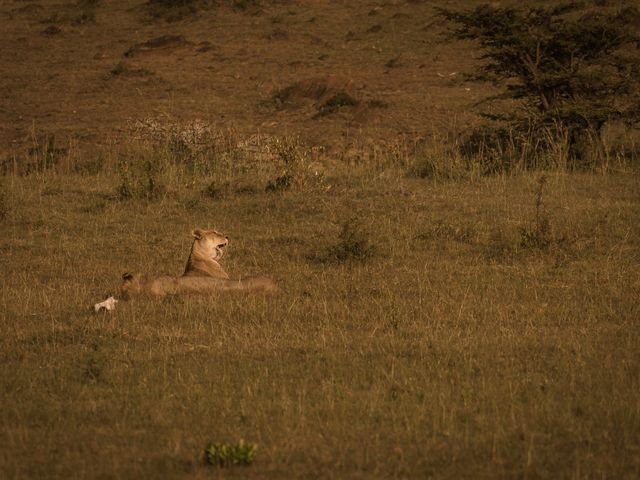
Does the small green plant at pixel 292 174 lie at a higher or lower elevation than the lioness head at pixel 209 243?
lower

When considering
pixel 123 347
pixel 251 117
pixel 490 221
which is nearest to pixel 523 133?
pixel 490 221

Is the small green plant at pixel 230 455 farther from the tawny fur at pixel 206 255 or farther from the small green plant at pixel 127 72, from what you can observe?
the small green plant at pixel 127 72

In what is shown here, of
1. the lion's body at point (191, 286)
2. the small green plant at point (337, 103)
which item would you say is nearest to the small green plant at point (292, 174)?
the lion's body at point (191, 286)

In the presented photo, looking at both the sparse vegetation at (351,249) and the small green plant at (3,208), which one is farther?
the small green plant at (3,208)

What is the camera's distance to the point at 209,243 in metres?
7.79

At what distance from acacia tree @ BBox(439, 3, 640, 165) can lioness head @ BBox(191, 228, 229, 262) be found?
6216mm

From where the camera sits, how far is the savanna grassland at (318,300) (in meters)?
4.23

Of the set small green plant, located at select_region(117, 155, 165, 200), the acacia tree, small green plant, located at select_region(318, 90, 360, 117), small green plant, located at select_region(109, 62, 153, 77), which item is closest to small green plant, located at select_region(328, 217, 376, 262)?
small green plant, located at select_region(117, 155, 165, 200)

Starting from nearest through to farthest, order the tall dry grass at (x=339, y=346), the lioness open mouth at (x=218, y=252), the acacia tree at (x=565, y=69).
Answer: the tall dry grass at (x=339, y=346) < the lioness open mouth at (x=218, y=252) < the acacia tree at (x=565, y=69)

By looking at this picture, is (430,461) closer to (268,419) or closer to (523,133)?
(268,419)

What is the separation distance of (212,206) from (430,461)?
7.15 m

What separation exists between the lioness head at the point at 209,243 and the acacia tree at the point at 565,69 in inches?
245

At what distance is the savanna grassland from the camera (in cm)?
423

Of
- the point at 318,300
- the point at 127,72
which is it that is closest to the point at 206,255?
the point at 318,300
